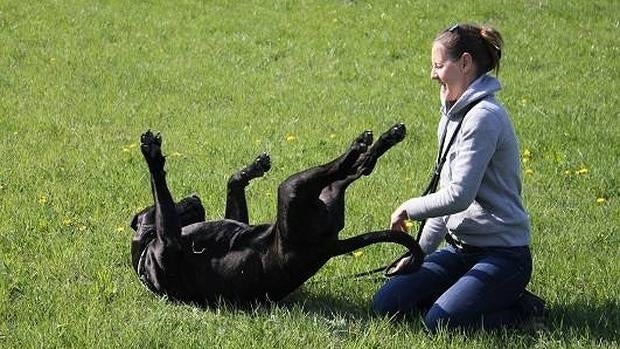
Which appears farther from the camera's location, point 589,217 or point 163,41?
point 163,41

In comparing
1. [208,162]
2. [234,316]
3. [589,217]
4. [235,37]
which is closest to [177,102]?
[208,162]

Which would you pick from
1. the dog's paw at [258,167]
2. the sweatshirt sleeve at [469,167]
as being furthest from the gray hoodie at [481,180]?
the dog's paw at [258,167]

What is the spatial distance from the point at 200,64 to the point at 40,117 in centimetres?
317

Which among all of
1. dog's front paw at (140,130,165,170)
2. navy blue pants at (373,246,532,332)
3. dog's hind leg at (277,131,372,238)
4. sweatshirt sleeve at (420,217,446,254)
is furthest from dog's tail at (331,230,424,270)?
dog's front paw at (140,130,165,170)

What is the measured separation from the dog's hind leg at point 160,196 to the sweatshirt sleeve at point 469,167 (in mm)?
1346

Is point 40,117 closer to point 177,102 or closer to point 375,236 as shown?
point 177,102

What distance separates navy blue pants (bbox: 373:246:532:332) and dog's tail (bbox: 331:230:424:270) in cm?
31

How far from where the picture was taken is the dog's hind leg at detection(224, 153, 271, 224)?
18.4 feet

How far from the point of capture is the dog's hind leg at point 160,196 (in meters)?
5.01

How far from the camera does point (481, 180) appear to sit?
4809 mm

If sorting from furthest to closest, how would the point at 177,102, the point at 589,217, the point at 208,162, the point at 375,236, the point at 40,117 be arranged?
the point at 177,102
the point at 40,117
the point at 208,162
the point at 589,217
the point at 375,236

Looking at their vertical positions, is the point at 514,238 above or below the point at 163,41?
below

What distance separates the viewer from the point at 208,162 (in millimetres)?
8320

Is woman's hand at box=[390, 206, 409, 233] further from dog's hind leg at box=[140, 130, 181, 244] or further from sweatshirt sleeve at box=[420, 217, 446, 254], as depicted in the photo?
dog's hind leg at box=[140, 130, 181, 244]
